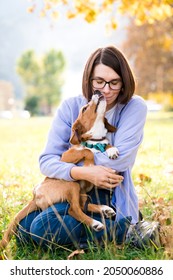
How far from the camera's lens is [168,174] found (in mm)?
6242

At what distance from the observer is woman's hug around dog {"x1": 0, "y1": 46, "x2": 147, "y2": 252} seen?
3387 mm

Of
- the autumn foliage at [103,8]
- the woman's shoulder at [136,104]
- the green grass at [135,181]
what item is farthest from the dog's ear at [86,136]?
the autumn foliage at [103,8]

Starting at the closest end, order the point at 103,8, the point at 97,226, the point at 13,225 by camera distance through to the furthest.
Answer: the point at 97,226 < the point at 13,225 < the point at 103,8

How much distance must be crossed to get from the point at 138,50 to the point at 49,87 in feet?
95.7

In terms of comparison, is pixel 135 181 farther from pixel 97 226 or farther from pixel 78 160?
pixel 97 226

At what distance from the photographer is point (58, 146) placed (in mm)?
3738

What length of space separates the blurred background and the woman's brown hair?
21cm

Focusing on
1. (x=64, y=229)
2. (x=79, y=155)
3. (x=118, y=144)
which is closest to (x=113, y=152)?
(x=118, y=144)

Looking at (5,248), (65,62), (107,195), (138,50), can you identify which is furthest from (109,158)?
(65,62)

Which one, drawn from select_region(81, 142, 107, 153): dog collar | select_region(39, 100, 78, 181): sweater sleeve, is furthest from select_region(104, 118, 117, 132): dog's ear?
select_region(39, 100, 78, 181): sweater sleeve

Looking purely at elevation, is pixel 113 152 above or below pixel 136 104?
below

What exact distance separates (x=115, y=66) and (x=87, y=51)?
32.9m

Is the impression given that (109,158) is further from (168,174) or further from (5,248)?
(168,174)

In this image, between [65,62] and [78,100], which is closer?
[78,100]
